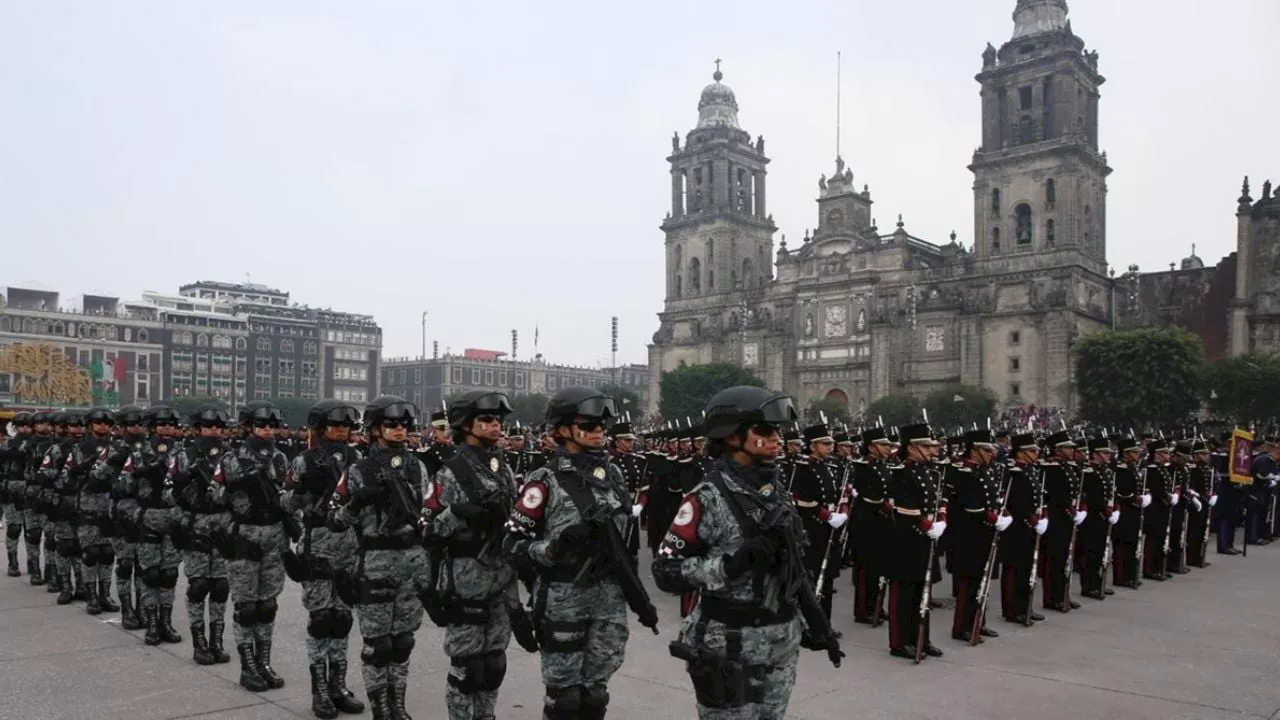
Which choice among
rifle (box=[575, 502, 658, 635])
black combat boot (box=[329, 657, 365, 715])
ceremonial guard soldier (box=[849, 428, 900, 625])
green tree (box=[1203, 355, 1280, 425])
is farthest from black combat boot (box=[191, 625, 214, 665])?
green tree (box=[1203, 355, 1280, 425])

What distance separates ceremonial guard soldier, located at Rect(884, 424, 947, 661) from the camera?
8.95m

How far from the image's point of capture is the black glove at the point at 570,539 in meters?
4.95

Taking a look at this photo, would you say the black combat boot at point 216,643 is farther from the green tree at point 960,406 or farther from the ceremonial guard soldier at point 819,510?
the green tree at point 960,406

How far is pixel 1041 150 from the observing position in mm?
61312

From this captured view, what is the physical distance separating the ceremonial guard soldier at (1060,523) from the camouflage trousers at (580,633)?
7425mm

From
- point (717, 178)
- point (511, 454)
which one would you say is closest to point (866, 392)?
point (717, 178)

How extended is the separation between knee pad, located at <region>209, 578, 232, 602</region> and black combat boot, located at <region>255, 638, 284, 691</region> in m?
0.77

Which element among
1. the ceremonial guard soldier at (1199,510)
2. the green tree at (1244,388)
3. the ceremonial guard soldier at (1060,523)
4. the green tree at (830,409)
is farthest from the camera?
the green tree at (830,409)

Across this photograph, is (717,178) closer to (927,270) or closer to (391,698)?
(927,270)

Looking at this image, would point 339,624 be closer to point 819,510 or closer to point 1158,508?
point 819,510

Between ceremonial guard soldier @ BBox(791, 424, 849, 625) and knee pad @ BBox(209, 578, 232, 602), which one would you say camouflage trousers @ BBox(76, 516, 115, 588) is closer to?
knee pad @ BBox(209, 578, 232, 602)

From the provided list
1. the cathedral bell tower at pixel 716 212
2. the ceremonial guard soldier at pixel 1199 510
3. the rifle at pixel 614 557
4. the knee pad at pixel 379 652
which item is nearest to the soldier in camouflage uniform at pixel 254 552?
the knee pad at pixel 379 652

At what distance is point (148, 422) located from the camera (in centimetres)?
1048

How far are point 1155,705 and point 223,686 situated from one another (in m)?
7.42
